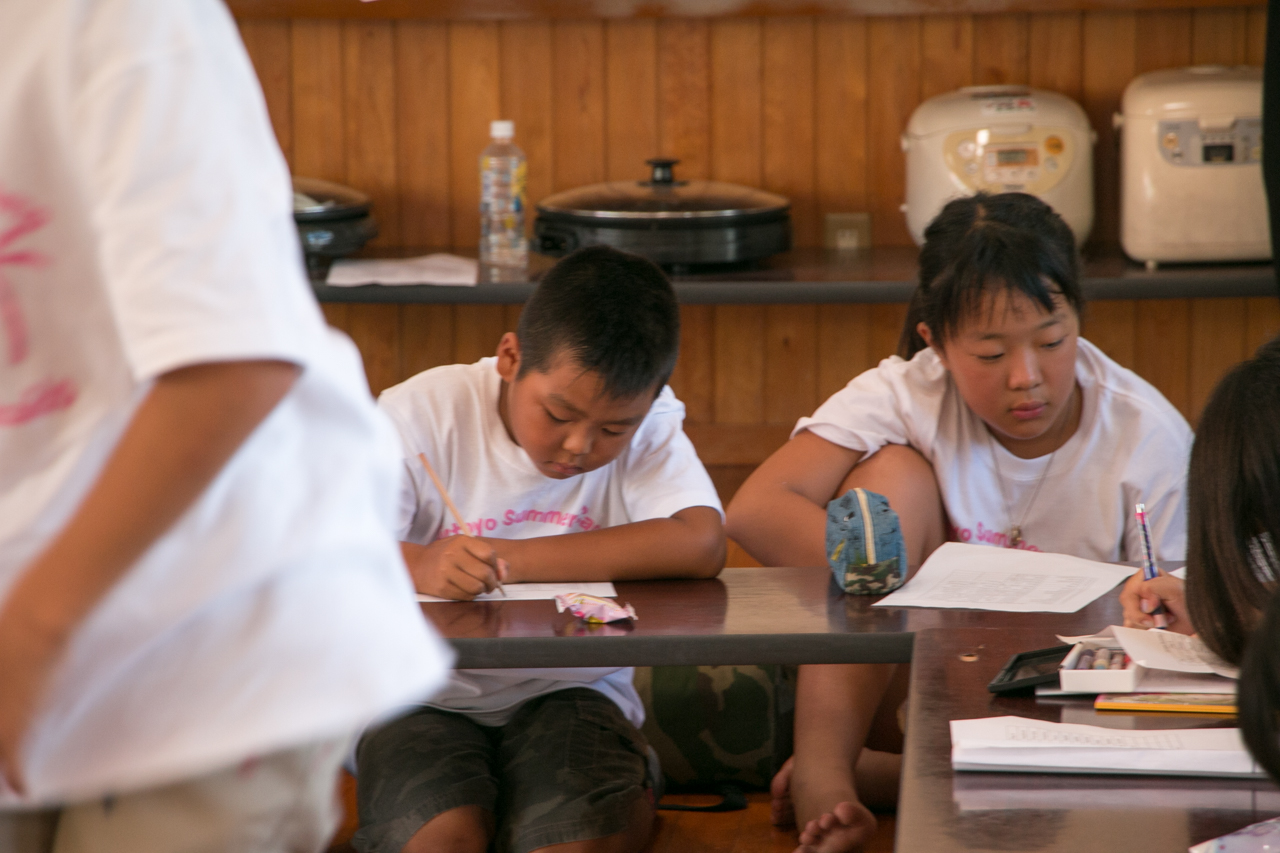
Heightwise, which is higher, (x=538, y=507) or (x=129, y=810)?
(x=129, y=810)

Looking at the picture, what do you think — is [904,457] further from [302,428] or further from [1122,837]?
[302,428]

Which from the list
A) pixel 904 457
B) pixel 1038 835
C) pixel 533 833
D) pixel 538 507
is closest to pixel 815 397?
pixel 904 457

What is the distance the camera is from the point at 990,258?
6.19ft

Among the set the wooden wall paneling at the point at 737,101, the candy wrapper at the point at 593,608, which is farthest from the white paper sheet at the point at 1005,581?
the wooden wall paneling at the point at 737,101

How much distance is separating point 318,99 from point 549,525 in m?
1.55

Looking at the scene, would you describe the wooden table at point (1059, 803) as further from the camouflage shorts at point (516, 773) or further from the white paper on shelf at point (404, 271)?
the white paper on shelf at point (404, 271)

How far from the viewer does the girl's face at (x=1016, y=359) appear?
1.86 meters

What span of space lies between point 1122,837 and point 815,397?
2.22 m

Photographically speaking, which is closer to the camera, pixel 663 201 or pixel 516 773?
pixel 516 773

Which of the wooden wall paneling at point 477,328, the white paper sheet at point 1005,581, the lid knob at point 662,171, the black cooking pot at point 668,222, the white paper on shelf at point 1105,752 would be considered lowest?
the white paper sheet at point 1005,581

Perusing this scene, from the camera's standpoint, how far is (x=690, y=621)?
144cm

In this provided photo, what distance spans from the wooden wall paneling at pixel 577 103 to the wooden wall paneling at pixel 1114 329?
1108mm

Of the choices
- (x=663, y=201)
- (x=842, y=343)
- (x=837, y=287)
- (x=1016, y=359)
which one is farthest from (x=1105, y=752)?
(x=842, y=343)

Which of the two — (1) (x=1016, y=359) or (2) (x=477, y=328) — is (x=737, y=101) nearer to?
(2) (x=477, y=328)
